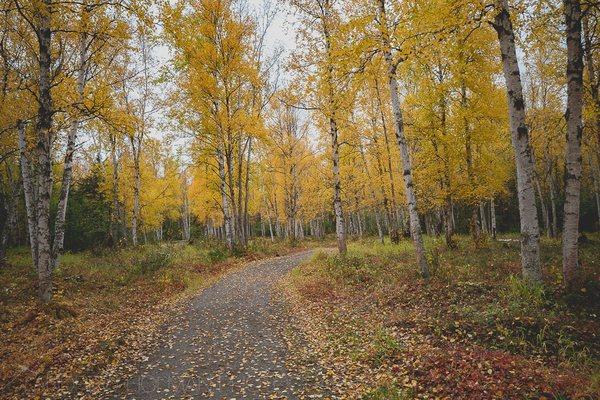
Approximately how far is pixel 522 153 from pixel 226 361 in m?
7.54

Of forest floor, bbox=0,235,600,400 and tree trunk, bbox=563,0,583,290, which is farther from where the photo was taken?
tree trunk, bbox=563,0,583,290

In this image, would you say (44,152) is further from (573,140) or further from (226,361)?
(573,140)

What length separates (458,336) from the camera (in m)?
6.29

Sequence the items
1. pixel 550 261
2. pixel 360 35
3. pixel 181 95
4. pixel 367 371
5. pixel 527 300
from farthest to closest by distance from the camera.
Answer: pixel 181 95 < pixel 550 261 < pixel 360 35 < pixel 527 300 < pixel 367 371

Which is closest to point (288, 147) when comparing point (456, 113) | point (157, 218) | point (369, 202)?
point (369, 202)

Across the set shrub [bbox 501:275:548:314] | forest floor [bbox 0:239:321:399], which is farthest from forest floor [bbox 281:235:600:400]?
forest floor [bbox 0:239:321:399]

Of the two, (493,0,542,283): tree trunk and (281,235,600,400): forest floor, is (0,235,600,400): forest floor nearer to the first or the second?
(281,235,600,400): forest floor

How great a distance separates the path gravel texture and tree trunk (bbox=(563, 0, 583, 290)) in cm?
555

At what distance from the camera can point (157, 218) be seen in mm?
39531

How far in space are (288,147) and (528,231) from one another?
21.1 meters

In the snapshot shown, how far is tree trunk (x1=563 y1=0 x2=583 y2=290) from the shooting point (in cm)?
685

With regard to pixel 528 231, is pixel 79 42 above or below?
above

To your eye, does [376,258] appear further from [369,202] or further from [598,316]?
[369,202]

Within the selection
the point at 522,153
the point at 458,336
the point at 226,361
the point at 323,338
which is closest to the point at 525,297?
the point at 458,336
